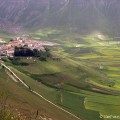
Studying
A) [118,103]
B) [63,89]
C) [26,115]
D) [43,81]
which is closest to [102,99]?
[118,103]

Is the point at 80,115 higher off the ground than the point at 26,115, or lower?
lower

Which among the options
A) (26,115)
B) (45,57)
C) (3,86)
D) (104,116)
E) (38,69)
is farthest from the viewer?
(45,57)

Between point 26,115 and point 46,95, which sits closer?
point 26,115

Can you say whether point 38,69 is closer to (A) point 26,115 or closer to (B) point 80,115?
(B) point 80,115

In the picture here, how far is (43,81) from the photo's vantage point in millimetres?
63562

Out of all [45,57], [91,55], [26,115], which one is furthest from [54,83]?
[91,55]

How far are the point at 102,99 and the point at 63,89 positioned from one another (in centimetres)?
712

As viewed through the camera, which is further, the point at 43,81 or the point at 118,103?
the point at 43,81

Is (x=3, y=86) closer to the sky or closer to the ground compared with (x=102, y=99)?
closer to the sky

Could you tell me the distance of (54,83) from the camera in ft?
210

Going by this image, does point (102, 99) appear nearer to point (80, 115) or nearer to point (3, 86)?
point (80, 115)

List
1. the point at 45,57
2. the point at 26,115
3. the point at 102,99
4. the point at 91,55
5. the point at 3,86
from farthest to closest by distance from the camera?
1. the point at 91,55
2. the point at 45,57
3. the point at 102,99
4. the point at 3,86
5. the point at 26,115

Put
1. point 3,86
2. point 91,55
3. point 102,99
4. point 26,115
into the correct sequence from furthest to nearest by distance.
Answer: point 91,55
point 102,99
point 3,86
point 26,115

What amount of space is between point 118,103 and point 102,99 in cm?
276
